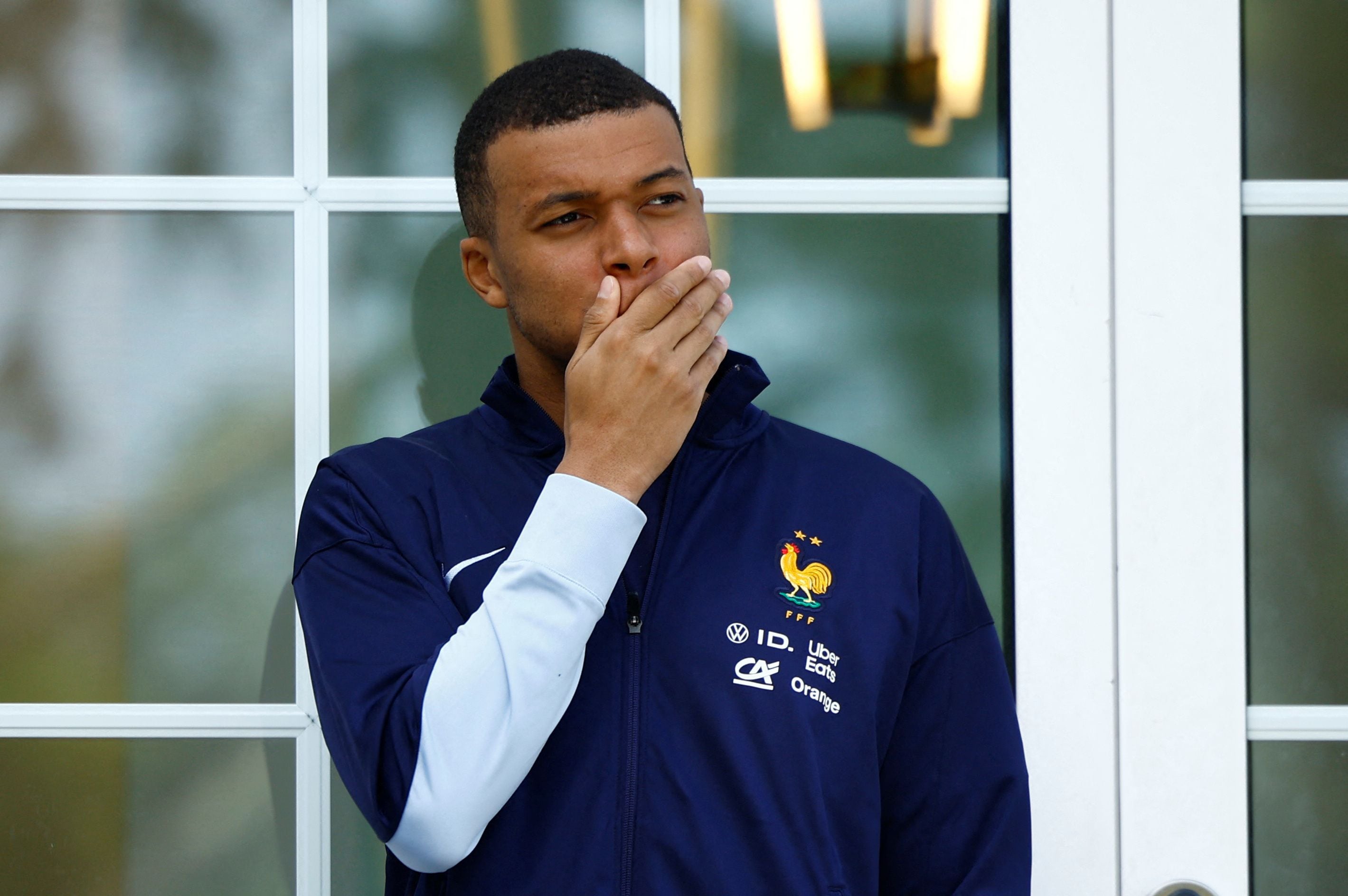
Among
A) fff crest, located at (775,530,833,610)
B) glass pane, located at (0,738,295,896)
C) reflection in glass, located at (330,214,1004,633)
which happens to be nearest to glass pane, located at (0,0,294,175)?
reflection in glass, located at (330,214,1004,633)

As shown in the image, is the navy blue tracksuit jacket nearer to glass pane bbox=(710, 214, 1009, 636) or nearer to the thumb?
the thumb

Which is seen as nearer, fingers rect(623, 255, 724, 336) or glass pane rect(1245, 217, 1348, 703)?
fingers rect(623, 255, 724, 336)

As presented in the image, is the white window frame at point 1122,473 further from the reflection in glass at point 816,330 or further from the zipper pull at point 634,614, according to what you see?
the zipper pull at point 634,614

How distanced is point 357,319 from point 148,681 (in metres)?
0.58

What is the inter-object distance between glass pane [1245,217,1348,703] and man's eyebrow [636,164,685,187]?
0.86m

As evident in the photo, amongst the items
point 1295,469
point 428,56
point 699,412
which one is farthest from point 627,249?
point 1295,469

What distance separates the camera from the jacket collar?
1194 mm

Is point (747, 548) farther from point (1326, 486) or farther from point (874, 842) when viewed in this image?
point (1326, 486)

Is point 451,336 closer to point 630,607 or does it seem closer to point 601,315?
point 601,315

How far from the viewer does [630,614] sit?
108 centimetres

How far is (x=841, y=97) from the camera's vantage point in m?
1.56

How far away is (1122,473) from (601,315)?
779mm

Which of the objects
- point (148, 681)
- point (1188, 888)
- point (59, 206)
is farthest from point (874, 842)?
point (59, 206)

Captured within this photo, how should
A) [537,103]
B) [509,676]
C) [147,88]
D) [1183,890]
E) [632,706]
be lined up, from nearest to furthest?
[509,676] < [632,706] < [537,103] < [1183,890] < [147,88]
